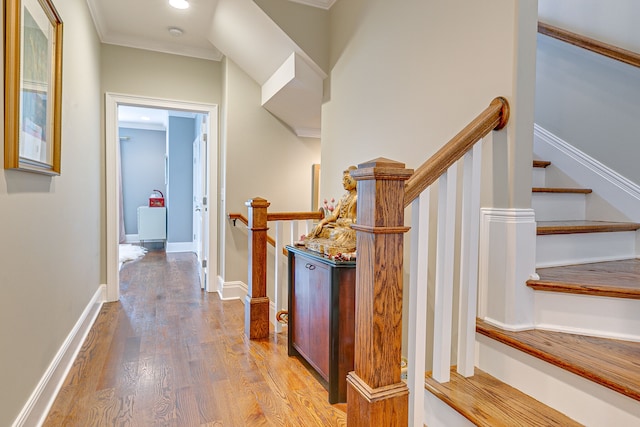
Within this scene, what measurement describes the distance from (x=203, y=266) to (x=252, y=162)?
1.47 m

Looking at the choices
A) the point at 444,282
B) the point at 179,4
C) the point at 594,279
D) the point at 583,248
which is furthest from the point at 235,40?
the point at 594,279

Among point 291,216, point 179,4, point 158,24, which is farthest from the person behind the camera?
point 158,24

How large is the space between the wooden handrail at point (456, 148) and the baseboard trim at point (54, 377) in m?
1.73

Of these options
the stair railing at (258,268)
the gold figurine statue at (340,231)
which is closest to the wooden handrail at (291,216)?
the stair railing at (258,268)

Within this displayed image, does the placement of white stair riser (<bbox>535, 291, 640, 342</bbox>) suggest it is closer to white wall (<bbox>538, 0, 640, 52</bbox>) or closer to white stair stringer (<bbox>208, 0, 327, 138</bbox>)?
white wall (<bbox>538, 0, 640, 52</bbox>)

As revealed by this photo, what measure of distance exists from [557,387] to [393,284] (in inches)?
24.4

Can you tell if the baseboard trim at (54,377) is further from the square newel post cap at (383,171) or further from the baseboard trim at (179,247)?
the baseboard trim at (179,247)

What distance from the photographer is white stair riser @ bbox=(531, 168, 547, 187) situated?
2182 mm

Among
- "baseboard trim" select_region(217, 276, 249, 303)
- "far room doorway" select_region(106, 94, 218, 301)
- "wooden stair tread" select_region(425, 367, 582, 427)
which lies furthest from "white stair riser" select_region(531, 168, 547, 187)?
"far room doorway" select_region(106, 94, 218, 301)

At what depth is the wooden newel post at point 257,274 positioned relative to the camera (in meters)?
2.62

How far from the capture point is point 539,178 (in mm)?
2199

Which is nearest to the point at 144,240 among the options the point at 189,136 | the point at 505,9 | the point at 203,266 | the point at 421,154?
the point at 189,136

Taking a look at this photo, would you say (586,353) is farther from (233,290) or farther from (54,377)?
(233,290)

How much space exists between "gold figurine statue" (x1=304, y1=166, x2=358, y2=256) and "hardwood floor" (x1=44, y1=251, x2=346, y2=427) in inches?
30.5
